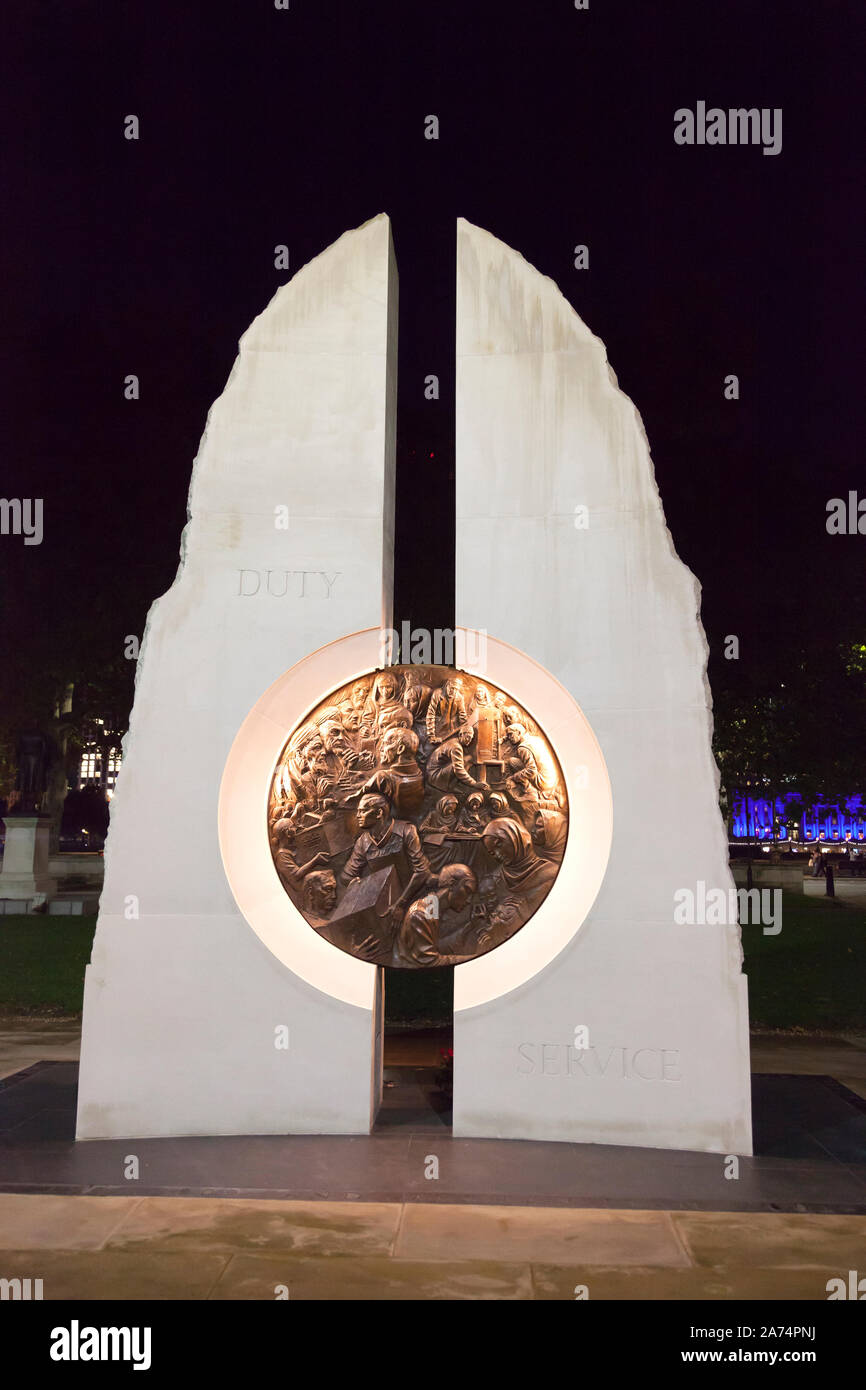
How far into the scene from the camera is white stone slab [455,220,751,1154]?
7.54 meters

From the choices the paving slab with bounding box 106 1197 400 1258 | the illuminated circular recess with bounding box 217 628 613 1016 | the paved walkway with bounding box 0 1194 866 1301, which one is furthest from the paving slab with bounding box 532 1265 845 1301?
the illuminated circular recess with bounding box 217 628 613 1016

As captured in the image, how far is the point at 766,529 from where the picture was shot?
60.9ft

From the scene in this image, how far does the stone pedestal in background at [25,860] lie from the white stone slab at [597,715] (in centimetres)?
1751

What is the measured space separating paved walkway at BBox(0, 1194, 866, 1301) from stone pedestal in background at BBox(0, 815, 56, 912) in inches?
703

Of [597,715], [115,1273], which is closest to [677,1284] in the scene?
[115,1273]

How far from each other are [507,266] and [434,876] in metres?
5.03

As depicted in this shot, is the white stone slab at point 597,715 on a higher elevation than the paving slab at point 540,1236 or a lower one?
higher

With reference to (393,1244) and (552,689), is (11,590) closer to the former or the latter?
(552,689)

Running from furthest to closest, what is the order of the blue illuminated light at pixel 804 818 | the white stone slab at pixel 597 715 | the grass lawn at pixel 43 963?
the blue illuminated light at pixel 804 818, the grass lawn at pixel 43 963, the white stone slab at pixel 597 715

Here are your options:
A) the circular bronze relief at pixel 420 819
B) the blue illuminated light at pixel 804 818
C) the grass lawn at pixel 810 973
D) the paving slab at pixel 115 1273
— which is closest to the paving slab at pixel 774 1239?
the circular bronze relief at pixel 420 819

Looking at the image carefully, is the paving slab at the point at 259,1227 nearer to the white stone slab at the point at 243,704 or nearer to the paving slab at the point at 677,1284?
the paving slab at the point at 677,1284

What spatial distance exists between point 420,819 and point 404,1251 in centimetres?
310

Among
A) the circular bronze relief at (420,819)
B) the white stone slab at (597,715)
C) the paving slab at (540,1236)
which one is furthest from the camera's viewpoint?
the circular bronze relief at (420,819)

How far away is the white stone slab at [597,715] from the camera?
24.7ft
